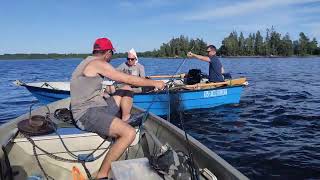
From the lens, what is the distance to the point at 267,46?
6078 inches

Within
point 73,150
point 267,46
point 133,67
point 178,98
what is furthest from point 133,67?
point 267,46

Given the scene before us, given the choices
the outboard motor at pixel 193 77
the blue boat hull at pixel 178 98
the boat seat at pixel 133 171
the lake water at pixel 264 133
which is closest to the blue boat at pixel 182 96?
the blue boat hull at pixel 178 98

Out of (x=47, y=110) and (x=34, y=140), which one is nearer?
(x=34, y=140)

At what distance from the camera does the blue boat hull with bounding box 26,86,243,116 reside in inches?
539

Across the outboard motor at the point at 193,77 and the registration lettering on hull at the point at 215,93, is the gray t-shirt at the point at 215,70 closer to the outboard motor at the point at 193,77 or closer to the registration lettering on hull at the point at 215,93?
the registration lettering on hull at the point at 215,93

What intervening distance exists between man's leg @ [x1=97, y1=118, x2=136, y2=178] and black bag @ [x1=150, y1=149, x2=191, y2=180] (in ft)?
2.32

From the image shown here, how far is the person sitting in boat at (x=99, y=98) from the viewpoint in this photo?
5.25 metres

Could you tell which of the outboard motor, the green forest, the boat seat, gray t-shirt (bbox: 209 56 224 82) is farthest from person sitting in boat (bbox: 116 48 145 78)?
the green forest

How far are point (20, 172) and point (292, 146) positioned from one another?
7823mm

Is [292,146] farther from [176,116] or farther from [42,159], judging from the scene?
[42,159]

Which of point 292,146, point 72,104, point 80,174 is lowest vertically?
point 292,146

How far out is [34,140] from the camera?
6.16 metres

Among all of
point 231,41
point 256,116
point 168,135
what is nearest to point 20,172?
Result: point 168,135

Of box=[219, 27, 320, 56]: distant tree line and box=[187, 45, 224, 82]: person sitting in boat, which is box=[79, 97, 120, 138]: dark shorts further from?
box=[219, 27, 320, 56]: distant tree line
